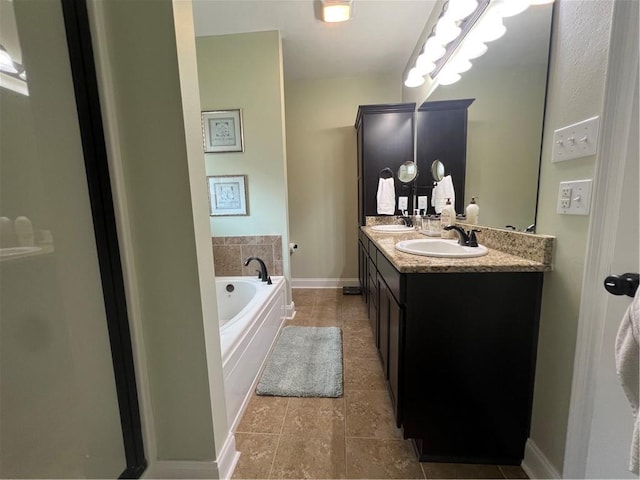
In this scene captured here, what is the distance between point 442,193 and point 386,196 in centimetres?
69

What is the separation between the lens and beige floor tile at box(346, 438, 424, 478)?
1045mm

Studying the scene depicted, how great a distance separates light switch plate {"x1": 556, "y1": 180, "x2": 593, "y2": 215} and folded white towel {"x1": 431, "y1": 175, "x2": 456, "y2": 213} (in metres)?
1.00

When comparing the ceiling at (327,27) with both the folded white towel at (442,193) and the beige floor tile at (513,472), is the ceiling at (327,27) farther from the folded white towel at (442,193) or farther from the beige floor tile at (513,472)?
the beige floor tile at (513,472)

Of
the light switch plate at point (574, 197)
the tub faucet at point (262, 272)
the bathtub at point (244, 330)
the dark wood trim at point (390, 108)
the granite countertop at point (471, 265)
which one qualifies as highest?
the dark wood trim at point (390, 108)

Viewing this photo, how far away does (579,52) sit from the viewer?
0.79 m

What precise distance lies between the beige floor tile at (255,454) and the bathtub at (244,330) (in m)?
0.09

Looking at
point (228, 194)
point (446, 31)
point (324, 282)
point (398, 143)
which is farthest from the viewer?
point (324, 282)

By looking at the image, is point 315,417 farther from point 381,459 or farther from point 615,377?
point 615,377

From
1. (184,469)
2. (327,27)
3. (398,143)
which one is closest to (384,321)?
(184,469)

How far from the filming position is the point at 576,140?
0.81 m

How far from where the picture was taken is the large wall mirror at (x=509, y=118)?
1.01 m

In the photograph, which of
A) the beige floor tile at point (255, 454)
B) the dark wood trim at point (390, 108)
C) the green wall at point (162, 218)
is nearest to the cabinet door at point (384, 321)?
the beige floor tile at point (255, 454)

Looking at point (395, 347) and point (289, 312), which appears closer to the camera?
point (395, 347)

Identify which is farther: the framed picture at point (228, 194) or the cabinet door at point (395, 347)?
the framed picture at point (228, 194)
